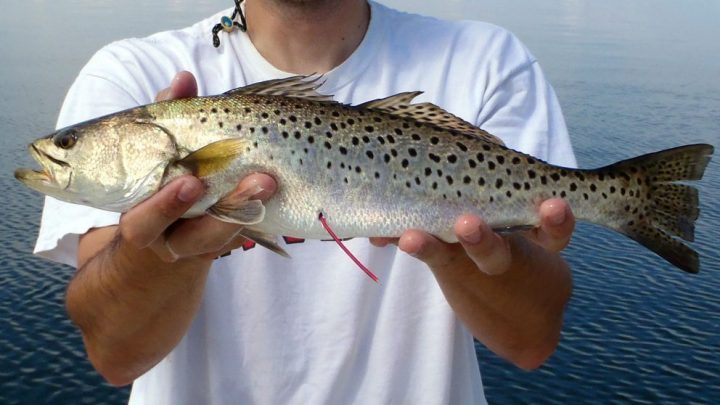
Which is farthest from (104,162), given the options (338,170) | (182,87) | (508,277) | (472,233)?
(508,277)

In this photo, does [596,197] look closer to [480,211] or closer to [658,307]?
[480,211]

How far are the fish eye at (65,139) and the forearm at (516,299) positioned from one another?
167 cm

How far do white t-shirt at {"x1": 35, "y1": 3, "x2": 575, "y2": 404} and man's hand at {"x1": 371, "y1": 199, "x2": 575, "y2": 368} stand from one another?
292 mm

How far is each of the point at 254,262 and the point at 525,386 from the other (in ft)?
64.1

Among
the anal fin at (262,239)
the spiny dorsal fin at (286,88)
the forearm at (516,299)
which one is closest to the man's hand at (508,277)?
the forearm at (516,299)

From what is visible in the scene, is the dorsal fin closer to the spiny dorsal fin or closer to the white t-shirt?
the spiny dorsal fin

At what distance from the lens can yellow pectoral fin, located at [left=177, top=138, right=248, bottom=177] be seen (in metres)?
3.14

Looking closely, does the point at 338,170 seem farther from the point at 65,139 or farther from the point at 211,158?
the point at 65,139

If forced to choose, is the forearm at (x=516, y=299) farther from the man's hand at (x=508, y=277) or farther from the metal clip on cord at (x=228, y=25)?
the metal clip on cord at (x=228, y=25)

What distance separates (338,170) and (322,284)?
0.80m

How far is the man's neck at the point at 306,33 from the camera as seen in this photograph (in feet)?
12.8

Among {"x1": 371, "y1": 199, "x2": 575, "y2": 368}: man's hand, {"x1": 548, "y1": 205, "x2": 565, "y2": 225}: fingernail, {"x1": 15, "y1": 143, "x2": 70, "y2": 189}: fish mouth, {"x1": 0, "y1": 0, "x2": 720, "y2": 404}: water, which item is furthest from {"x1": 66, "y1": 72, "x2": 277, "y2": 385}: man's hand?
{"x1": 0, "y1": 0, "x2": 720, "y2": 404}: water

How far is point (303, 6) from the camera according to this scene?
3.88 metres

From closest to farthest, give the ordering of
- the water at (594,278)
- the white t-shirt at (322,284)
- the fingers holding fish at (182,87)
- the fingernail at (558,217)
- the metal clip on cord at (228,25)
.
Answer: the fingernail at (558,217), the fingers holding fish at (182,87), the white t-shirt at (322,284), the metal clip on cord at (228,25), the water at (594,278)
